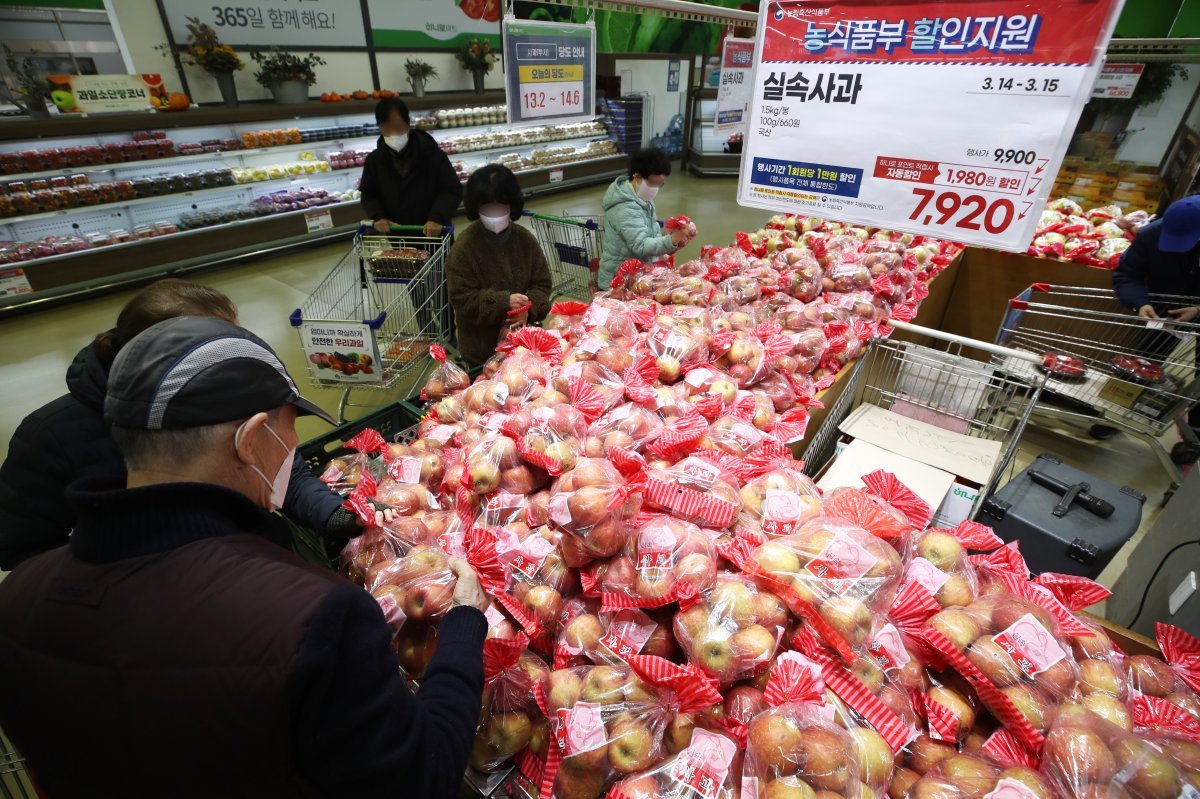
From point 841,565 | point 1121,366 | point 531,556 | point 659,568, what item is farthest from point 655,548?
point 1121,366

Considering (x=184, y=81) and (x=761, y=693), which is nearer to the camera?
(x=761, y=693)

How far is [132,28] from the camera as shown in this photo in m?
6.05

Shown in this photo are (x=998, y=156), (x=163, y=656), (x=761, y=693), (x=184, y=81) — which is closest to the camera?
(x=163, y=656)

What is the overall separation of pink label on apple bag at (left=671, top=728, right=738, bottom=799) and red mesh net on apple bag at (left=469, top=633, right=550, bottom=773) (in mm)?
312

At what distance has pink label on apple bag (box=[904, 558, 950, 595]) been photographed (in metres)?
1.31

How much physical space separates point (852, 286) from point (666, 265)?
1.12 meters

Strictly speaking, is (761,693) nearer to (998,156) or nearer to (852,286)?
(998,156)

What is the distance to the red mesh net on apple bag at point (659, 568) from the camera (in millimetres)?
1212

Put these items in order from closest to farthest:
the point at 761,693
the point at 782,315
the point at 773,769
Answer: the point at 773,769 → the point at 761,693 → the point at 782,315

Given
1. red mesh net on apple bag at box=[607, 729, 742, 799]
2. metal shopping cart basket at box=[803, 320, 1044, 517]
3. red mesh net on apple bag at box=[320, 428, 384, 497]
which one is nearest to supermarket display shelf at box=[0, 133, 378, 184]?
red mesh net on apple bag at box=[320, 428, 384, 497]

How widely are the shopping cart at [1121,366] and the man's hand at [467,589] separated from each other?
2.94m

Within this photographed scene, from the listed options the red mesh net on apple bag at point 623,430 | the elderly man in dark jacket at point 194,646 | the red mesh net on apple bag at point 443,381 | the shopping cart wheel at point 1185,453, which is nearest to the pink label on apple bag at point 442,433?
the red mesh net on apple bag at point 443,381

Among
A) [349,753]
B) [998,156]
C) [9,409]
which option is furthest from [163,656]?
[9,409]

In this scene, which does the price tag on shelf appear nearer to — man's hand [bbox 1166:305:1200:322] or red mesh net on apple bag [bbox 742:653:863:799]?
red mesh net on apple bag [bbox 742:653:863:799]
